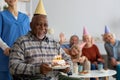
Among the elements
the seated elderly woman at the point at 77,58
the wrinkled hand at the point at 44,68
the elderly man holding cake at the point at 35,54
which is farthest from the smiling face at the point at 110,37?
the wrinkled hand at the point at 44,68

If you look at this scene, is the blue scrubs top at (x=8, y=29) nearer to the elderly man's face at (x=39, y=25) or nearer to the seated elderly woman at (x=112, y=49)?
the elderly man's face at (x=39, y=25)

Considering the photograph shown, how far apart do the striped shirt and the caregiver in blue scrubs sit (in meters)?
0.41

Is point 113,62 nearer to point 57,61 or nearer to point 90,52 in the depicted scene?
point 90,52

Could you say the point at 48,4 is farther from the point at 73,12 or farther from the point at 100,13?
the point at 100,13

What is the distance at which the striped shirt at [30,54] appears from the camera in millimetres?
1746

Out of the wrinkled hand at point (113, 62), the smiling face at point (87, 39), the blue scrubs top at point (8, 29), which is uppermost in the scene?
the blue scrubs top at point (8, 29)

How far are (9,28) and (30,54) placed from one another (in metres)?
0.52

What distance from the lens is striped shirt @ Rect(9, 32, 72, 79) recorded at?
175 cm

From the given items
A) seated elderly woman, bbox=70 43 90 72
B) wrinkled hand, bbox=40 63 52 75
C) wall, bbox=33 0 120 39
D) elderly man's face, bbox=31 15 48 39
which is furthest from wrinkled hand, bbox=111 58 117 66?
wrinkled hand, bbox=40 63 52 75

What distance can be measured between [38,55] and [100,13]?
3402 mm

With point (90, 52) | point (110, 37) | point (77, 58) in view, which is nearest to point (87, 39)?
point (90, 52)

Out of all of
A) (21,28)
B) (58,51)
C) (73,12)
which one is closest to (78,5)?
(73,12)

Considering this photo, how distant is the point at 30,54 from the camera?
181cm

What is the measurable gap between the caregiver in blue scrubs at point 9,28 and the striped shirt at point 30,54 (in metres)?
0.41
